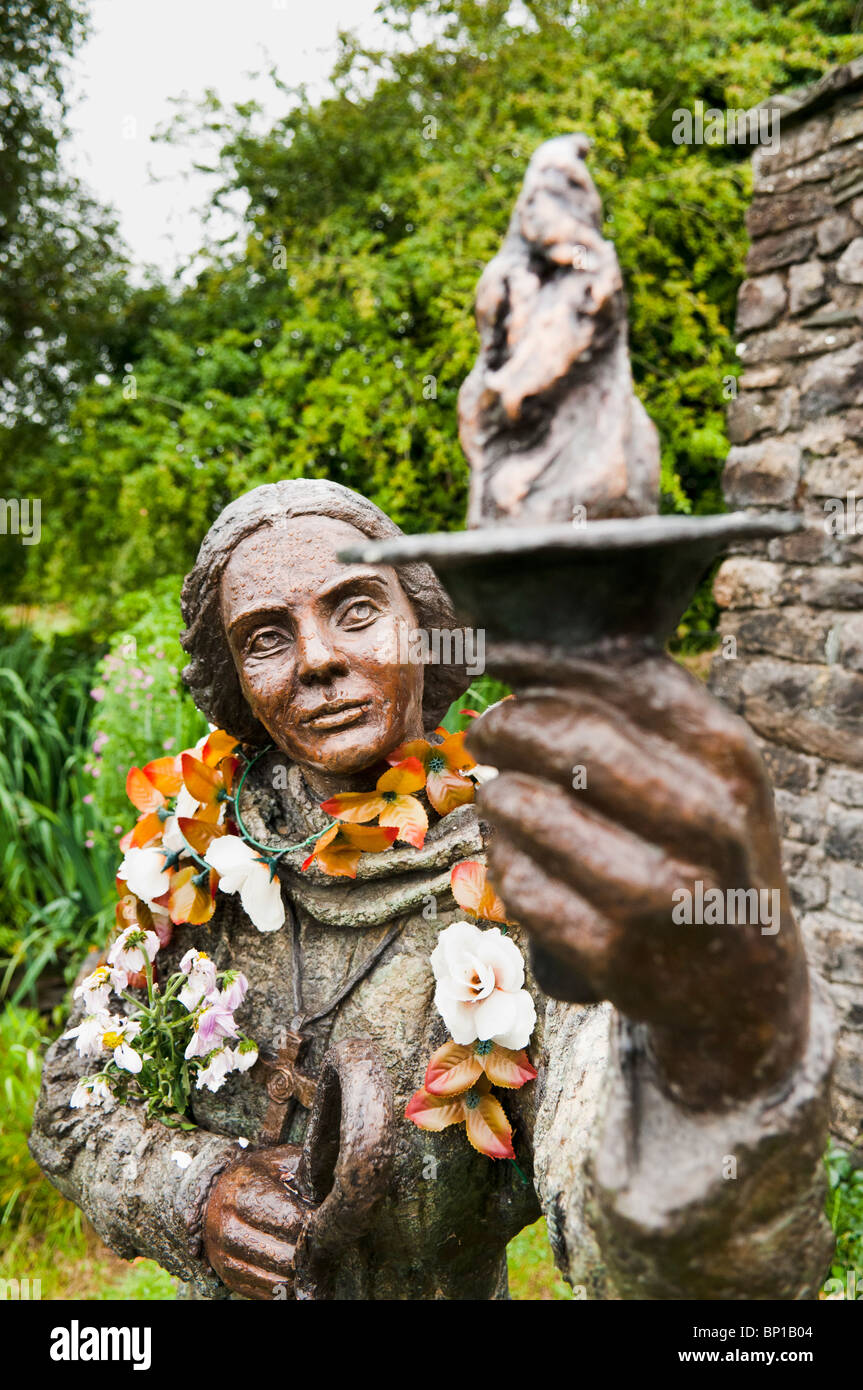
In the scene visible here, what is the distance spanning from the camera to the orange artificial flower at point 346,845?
4.76ft

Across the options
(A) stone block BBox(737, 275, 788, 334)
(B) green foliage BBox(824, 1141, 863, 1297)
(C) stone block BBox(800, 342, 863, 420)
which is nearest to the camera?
(B) green foliage BBox(824, 1141, 863, 1297)

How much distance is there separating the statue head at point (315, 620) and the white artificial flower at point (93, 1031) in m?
0.55

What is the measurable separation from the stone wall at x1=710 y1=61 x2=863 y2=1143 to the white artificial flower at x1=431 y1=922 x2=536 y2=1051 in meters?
2.22

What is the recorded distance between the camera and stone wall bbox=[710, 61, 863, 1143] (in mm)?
3236

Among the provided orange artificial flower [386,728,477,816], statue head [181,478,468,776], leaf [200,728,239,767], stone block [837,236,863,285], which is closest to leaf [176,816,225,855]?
leaf [200,728,239,767]

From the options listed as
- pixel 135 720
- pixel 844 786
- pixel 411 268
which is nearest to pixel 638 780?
pixel 844 786

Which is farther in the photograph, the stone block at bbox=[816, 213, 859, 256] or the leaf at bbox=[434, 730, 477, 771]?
the stone block at bbox=[816, 213, 859, 256]

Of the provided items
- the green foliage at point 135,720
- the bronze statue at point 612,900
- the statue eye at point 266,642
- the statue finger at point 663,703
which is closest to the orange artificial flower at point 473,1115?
the bronze statue at point 612,900

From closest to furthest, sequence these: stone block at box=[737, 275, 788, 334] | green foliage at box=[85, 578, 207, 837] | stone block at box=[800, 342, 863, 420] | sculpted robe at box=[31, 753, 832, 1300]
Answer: sculpted robe at box=[31, 753, 832, 1300] < stone block at box=[800, 342, 863, 420] < stone block at box=[737, 275, 788, 334] < green foliage at box=[85, 578, 207, 837]

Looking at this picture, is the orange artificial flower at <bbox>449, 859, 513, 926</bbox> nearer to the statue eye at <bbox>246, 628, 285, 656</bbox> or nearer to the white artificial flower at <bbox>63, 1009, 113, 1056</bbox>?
the statue eye at <bbox>246, 628, 285, 656</bbox>

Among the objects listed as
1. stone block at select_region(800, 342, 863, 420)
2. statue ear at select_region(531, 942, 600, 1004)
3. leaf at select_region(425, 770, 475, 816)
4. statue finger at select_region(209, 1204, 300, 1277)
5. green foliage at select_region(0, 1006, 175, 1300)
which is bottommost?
green foliage at select_region(0, 1006, 175, 1300)

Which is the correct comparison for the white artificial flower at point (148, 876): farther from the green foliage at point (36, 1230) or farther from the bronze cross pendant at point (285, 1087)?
the green foliage at point (36, 1230)

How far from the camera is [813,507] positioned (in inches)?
131

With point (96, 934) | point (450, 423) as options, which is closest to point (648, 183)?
point (450, 423)
